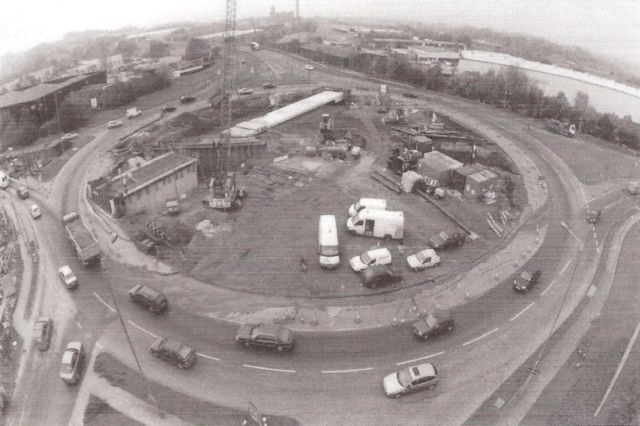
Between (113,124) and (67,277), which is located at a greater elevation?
(113,124)

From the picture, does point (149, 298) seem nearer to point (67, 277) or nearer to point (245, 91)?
point (67, 277)

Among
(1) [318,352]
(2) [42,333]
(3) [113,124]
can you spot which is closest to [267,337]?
(1) [318,352]

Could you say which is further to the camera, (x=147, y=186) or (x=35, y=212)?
(x=147, y=186)

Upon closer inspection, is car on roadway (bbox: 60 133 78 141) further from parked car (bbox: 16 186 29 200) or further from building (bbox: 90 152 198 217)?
building (bbox: 90 152 198 217)

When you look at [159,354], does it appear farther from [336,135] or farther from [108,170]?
[336,135]

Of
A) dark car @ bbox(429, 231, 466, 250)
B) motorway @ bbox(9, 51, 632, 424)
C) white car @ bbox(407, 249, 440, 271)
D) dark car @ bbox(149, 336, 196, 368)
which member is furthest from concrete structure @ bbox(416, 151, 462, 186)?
dark car @ bbox(149, 336, 196, 368)

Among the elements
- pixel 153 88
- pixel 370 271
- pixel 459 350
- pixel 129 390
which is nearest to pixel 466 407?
pixel 459 350

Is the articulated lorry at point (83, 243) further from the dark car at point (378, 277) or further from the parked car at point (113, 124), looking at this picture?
the parked car at point (113, 124)

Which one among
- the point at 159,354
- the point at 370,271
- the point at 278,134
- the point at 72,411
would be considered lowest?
the point at 72,411
